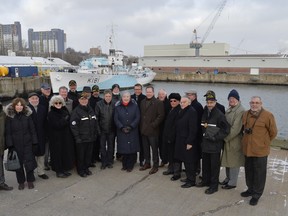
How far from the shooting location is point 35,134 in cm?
498

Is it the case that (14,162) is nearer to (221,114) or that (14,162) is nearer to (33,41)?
(221,114)

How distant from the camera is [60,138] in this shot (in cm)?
541

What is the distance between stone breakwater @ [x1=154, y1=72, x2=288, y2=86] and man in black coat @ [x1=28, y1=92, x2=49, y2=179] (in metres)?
54.0

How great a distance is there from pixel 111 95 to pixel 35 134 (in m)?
1.78

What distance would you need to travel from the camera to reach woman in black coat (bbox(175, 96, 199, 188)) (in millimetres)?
5094

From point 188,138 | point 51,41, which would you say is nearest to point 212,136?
point 188,138

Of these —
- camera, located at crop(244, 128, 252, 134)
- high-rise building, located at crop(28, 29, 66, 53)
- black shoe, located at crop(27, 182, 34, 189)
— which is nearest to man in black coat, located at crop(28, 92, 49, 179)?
black shoe, located at crop(27, 182, 34, 189)

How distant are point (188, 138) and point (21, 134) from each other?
2863 millimetres

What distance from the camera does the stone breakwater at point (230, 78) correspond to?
174ft

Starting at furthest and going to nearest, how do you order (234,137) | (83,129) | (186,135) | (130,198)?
(83,129)
(186,135)
(234,137)
(130,198)

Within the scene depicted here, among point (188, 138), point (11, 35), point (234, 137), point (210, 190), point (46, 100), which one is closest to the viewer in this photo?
point (234, 137)

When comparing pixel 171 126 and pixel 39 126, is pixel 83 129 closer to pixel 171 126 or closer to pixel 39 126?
pixel 39 126

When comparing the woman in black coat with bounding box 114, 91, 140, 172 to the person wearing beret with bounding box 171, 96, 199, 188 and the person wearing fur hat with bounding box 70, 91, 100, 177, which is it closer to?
the person wearing fur hat with bounding box 70, 91, 100, 177

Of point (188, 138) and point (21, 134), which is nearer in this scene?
point (21, 134)
